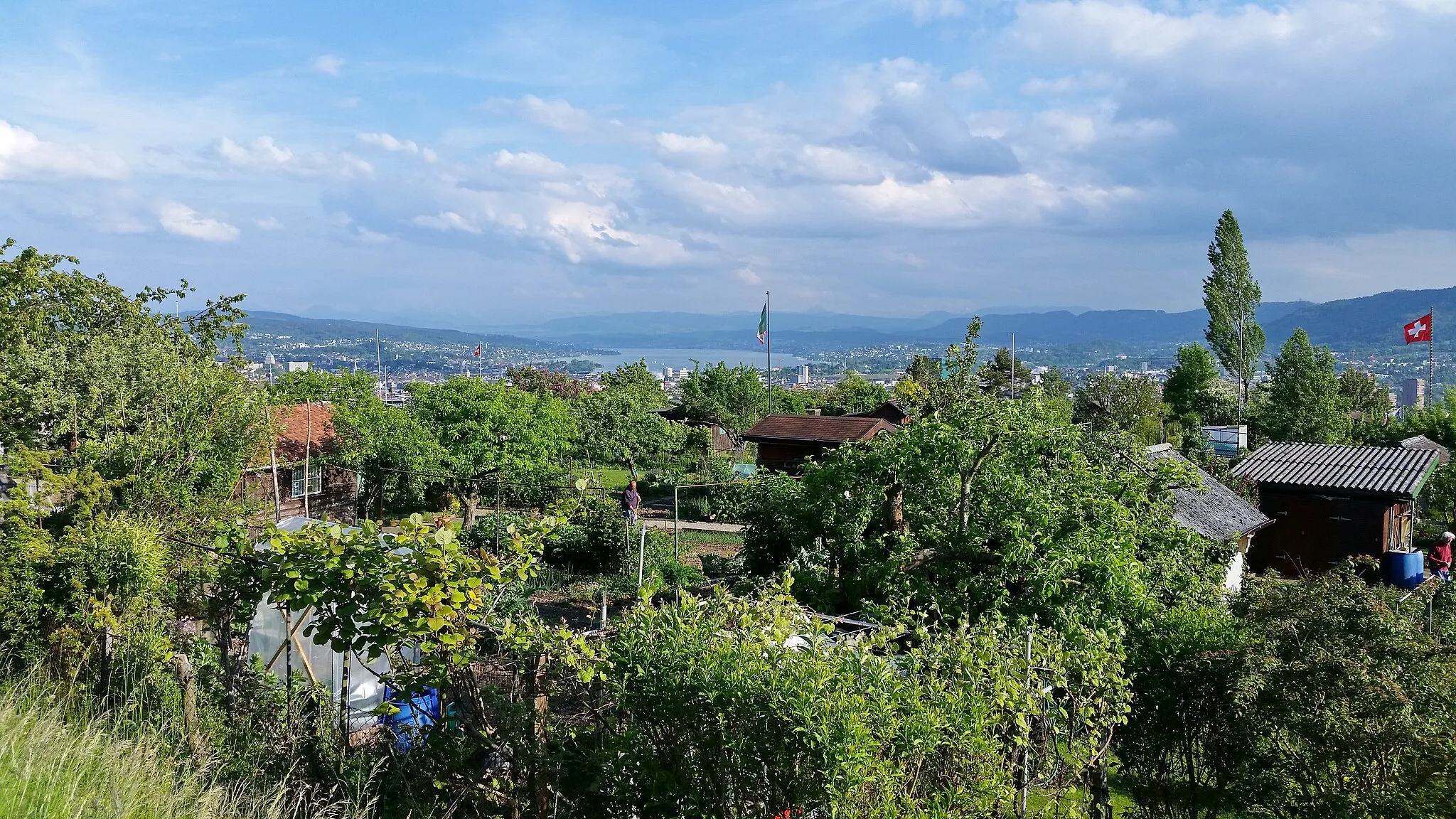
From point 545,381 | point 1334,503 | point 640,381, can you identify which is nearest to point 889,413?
point 1334,503

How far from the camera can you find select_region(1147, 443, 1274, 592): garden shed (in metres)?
17.5

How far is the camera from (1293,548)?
21.0m

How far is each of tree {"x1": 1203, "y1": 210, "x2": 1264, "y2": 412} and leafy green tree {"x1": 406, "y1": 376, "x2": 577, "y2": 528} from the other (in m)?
42.6

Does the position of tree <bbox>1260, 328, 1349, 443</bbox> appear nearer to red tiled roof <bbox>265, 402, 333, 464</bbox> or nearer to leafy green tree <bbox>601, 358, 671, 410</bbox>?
leafy green tree <bbox>601, 358, 671, 410</bbox>

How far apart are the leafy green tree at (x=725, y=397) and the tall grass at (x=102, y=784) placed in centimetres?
4625

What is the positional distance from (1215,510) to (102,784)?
1940cm

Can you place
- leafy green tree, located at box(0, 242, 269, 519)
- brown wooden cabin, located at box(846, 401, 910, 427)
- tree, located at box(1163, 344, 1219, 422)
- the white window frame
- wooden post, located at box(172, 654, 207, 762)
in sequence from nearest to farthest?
wooden post, located at box(172, 654, 207, 762) < leafy green tree, located at box(0, 242, 269, 519) < the white window frame < brown wooden cabin, located at box(846, 401, 910, 427) < tree, located at box(1163, 344, 1219, 422)

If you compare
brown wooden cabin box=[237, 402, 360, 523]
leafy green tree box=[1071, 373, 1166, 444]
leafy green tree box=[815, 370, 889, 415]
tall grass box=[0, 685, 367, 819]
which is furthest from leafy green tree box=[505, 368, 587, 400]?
tall grass box=[0, 685, 367, 819]

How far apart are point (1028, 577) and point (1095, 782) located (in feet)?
6.29

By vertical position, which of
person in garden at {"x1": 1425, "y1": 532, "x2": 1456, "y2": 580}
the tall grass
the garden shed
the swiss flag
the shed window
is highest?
the swiss flag

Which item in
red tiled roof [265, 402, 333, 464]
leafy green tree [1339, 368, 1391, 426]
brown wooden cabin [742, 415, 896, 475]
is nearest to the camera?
red tiled roof [265, 402, 333, 464]

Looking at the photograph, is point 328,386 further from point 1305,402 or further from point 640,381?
point 1305,402

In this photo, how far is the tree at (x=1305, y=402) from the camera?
39344 millimetres

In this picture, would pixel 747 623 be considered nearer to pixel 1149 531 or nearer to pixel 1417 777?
pixel 1417 777
